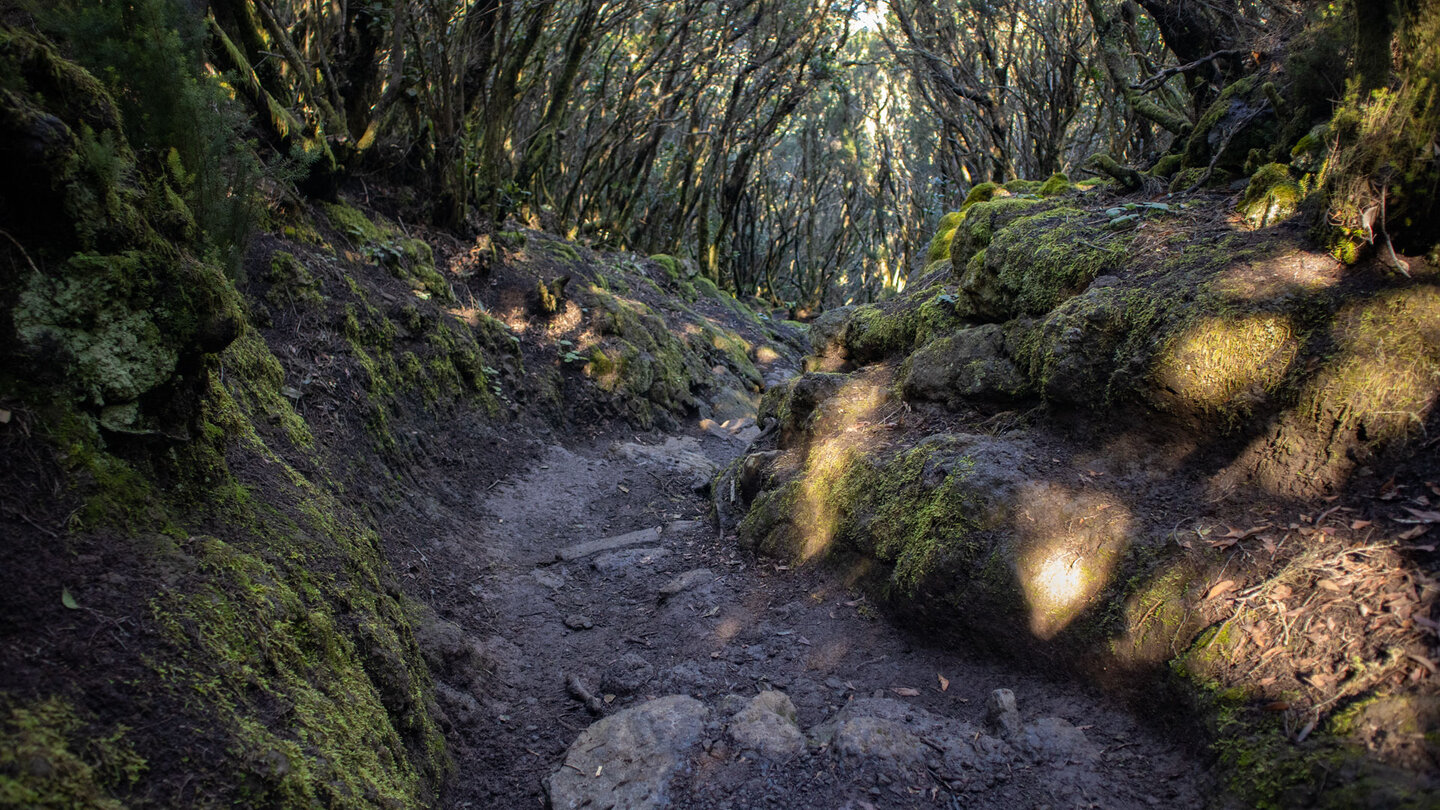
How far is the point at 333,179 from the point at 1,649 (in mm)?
6478

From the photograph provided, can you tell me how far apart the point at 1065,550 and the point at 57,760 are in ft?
11.5

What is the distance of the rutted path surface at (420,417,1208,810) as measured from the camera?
2762mm

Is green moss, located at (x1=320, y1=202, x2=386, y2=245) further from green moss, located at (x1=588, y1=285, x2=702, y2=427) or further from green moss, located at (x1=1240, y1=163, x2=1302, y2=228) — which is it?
green moss, located at (x1=1240, y1=163, x2=1302, y2=228)

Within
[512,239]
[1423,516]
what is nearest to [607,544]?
[1423,516]

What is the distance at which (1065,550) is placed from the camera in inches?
130

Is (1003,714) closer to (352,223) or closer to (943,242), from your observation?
(943,242)

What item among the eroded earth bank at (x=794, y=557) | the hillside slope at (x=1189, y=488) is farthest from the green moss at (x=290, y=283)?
the hillside slope at (x=1189, y=488)

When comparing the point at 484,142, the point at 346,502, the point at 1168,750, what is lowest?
the point at 1168,750

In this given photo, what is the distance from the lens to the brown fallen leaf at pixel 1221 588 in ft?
8.84

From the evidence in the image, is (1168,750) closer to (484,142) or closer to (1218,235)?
(1218,235)

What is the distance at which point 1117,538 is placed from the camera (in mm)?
3195

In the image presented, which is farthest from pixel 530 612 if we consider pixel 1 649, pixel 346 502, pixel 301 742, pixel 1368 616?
pixel 1368 616

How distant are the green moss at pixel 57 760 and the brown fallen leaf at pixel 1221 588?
342 centimetres

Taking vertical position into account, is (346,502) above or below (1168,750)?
above
